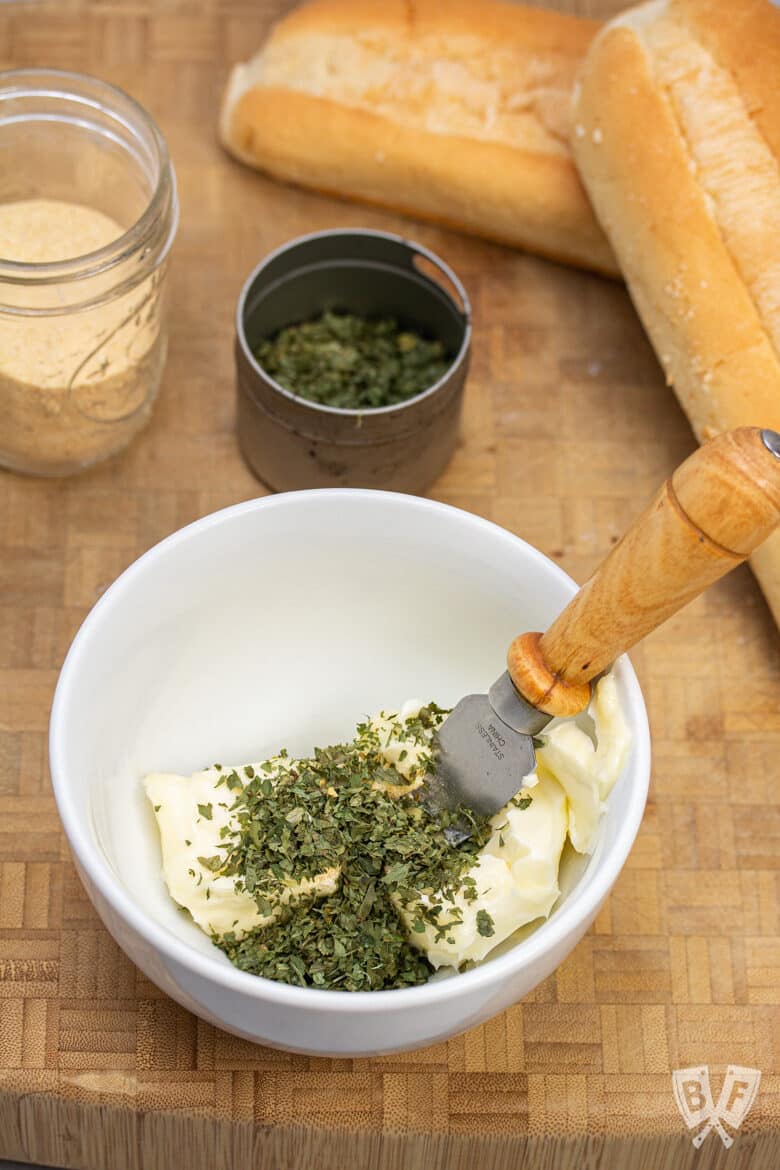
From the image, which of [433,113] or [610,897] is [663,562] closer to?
[610,897]

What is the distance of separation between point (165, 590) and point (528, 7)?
1.04 m

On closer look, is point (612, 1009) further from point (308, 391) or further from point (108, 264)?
point (108, 264)

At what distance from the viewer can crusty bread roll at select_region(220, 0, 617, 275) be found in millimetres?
1776

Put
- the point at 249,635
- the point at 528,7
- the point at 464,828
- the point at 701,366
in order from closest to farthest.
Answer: the point at 464,828 → the point at 249,635 → the point at 701,366 → the point at 528,7

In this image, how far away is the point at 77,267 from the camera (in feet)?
4.84

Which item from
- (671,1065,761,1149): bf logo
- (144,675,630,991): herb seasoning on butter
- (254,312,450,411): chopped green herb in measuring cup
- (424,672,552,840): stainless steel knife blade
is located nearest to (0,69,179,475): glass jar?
(254,312,450,411): chopped green herb in measuring cup

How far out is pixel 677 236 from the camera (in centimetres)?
162

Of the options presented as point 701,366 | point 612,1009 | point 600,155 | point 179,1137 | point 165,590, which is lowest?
point 179,1137

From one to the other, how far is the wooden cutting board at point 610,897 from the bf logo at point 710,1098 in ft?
0.04

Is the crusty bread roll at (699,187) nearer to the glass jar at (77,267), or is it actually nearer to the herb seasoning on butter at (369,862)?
the herb seasoning on butter at (369,862)

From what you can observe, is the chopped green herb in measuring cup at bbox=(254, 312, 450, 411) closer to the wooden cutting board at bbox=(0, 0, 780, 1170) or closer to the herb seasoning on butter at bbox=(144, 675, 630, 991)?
the wooden cutting board at bbox=(0, 0, 780, 1170)

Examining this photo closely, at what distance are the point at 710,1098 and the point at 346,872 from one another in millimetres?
424

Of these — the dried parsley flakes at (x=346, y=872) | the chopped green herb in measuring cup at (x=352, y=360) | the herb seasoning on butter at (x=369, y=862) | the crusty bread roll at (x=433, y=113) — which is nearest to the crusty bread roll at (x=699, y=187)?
the crusty bread roll at (x=433, y=113)

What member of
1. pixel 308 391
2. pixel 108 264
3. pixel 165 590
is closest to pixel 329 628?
pixel 165 590
